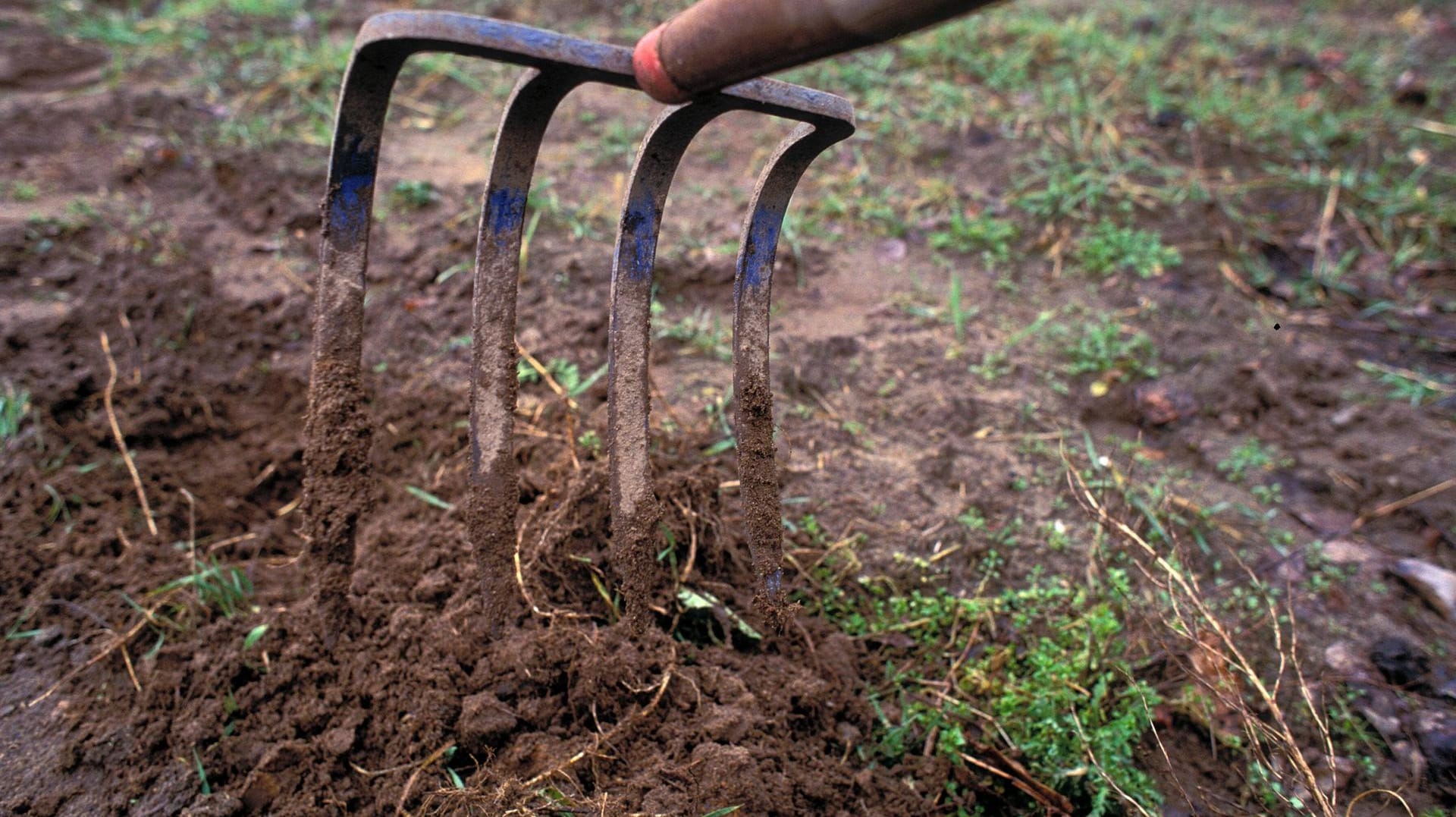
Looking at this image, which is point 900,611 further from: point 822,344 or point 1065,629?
point 822,344

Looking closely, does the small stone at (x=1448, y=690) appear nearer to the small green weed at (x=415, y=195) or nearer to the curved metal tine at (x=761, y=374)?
the curved metal tine at (x=761, y=374)

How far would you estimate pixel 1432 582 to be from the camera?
229 cm

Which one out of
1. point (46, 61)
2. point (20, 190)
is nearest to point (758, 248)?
point (20, 190)

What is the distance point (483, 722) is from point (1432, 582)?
7.79 feet

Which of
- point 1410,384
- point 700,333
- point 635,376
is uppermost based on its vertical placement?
point 635,376

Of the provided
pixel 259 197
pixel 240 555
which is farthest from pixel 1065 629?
pixel 259 197

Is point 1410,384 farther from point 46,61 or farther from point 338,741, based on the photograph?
point 46,61

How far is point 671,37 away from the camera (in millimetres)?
1304

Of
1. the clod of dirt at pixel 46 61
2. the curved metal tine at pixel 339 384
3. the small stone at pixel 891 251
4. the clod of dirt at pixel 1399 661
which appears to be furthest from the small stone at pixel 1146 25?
the clod of dirt at pixel 46 61

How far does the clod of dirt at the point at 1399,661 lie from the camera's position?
2.10 metres

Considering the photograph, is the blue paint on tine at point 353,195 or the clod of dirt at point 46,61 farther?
the clod of dirt at point 46,61

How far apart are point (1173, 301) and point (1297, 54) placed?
2375mm

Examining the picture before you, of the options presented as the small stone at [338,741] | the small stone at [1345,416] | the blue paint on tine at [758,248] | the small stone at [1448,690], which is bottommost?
the small stone at [1448,690]

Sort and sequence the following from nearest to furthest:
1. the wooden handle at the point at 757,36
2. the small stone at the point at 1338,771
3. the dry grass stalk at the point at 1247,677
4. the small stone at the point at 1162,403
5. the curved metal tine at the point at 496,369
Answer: the wooden handle at the point at 757,36 → the dry grass stalk at the point at 1247,677 → the curved metal tine at the point at 496,369 → the small stone at the point at 1338,771 → the small stone at the point at 1162,403
